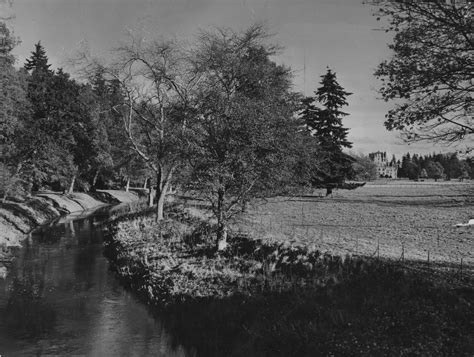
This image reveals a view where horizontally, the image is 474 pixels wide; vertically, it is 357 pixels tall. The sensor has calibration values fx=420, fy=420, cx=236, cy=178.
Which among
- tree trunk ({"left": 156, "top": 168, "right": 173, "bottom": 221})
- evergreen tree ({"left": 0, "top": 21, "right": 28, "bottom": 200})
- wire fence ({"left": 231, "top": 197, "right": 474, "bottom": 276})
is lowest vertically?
wire fence ({"left": 231, "top": 197, "right": 474, "bottom": 276})

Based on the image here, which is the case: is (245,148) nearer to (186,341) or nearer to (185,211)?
(186,341)

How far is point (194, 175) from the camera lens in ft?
62.7

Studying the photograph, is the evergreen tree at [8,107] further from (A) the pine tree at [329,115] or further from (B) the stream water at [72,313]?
(A) the pine tree at [329,115]

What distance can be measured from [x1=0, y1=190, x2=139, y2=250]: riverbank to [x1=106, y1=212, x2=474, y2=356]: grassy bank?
43.7 feet

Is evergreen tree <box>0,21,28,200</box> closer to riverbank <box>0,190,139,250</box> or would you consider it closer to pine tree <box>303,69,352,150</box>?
riverbank <box>0,190,139,250</box>

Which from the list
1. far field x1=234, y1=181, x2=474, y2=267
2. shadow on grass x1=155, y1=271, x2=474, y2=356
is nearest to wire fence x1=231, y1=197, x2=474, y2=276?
far field x1=234, y1=181, x2=474, y2=267

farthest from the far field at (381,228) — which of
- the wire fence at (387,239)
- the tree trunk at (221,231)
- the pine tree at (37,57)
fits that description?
the pine tree at (37,57)

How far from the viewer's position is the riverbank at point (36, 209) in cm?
2879

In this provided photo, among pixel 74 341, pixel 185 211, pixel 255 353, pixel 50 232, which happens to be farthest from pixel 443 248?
pixel 50 232

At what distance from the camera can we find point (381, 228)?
23.8 meters

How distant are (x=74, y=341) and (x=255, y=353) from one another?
210 inches

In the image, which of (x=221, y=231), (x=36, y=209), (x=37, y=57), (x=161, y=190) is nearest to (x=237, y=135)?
(x=221, y=231)

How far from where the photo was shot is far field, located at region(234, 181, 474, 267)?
16.2 m

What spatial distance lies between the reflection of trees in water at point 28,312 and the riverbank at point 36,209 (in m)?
7.98
